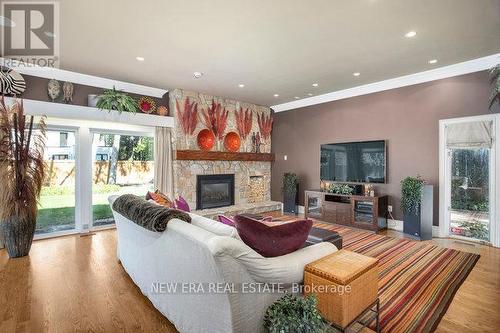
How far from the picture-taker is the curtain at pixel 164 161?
16.6 feet

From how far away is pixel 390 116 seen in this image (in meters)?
4.80

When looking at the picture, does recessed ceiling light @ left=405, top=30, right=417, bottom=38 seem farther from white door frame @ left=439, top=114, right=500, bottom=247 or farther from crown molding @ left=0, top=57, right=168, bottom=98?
crown molding @ left=0, top=57, right=168, bottom=98

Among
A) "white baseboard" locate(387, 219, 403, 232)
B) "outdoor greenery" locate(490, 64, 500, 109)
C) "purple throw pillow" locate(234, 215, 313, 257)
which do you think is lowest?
"white baseboard" locate(387, 219, 403, 232)

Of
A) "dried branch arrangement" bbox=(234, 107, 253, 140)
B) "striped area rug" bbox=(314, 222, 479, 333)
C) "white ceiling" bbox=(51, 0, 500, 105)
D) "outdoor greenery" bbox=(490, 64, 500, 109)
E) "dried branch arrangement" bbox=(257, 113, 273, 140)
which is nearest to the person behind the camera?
"striped area rug" bbox=(314, 222, 479, 333)

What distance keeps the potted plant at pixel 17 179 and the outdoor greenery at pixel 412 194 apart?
5686 mm

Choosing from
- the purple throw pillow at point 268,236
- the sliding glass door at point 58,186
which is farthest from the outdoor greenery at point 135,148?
the purple throw pillow at point 268,236

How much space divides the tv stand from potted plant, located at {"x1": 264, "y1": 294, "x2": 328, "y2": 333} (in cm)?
366

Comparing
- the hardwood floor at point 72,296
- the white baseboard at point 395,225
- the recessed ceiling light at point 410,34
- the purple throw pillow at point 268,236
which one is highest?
the recessed ceiling light at point 410,34

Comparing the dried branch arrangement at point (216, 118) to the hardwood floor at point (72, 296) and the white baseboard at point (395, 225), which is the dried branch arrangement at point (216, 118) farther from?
the white baseboard at point (395, 225)

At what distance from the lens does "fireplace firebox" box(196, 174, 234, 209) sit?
5637mm

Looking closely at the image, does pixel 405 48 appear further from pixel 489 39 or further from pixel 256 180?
pixel 256 180

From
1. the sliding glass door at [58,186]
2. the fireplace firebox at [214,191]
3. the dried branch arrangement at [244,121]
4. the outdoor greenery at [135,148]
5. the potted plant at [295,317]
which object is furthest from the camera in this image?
the dried branch arrangement at [244,121]

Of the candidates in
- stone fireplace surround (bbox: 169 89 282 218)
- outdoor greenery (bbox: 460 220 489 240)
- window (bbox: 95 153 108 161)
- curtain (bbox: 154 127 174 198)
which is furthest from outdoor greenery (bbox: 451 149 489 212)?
window (bbox: 95 153 108 161)

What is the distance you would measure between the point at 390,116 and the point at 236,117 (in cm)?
344
